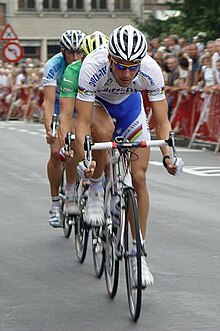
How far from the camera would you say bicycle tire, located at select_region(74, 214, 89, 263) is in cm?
932

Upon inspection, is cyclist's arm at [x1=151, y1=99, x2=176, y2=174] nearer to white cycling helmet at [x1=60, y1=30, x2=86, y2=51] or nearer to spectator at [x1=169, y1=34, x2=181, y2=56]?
white cycling helmet at [x1=60, y1=30, x2=86, y2=51]

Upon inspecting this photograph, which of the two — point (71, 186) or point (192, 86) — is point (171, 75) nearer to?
point (192, 86)

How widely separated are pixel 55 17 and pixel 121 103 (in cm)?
6716

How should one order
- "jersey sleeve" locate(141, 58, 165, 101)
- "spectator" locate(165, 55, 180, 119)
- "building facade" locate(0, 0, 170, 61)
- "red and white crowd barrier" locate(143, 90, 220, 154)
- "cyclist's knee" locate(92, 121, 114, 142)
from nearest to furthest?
"jersey sleeve" locate(141, 58, 165, 101) < "cyclist's knee" locate(92, 121, 114, 142) < "red and white crowd barrier" locate(143, 90, 220, 154) < "spectator" locate(165, 55, 180, 119) < "building facade" locate(0, 0, 170, 61)

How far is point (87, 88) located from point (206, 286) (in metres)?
1.75

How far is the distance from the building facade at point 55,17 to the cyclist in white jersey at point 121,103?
6519 cm

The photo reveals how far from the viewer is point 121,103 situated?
8250 mm

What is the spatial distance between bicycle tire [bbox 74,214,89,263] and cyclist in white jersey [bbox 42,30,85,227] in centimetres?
57

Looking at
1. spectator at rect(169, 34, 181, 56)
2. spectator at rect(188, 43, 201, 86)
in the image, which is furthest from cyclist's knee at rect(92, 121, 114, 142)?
spectator at rect(169, 34, 181, 56)

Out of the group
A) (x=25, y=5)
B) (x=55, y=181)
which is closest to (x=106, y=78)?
(x=55, y=181)

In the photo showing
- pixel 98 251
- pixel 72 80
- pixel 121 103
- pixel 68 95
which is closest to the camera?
pixel 121 103

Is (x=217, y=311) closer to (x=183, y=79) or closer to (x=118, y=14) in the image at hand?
(x=183, y=79)

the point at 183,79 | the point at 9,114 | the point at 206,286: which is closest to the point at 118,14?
the point at 9,114

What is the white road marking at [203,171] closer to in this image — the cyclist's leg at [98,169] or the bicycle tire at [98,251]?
the bicycle tire at [98,251]
